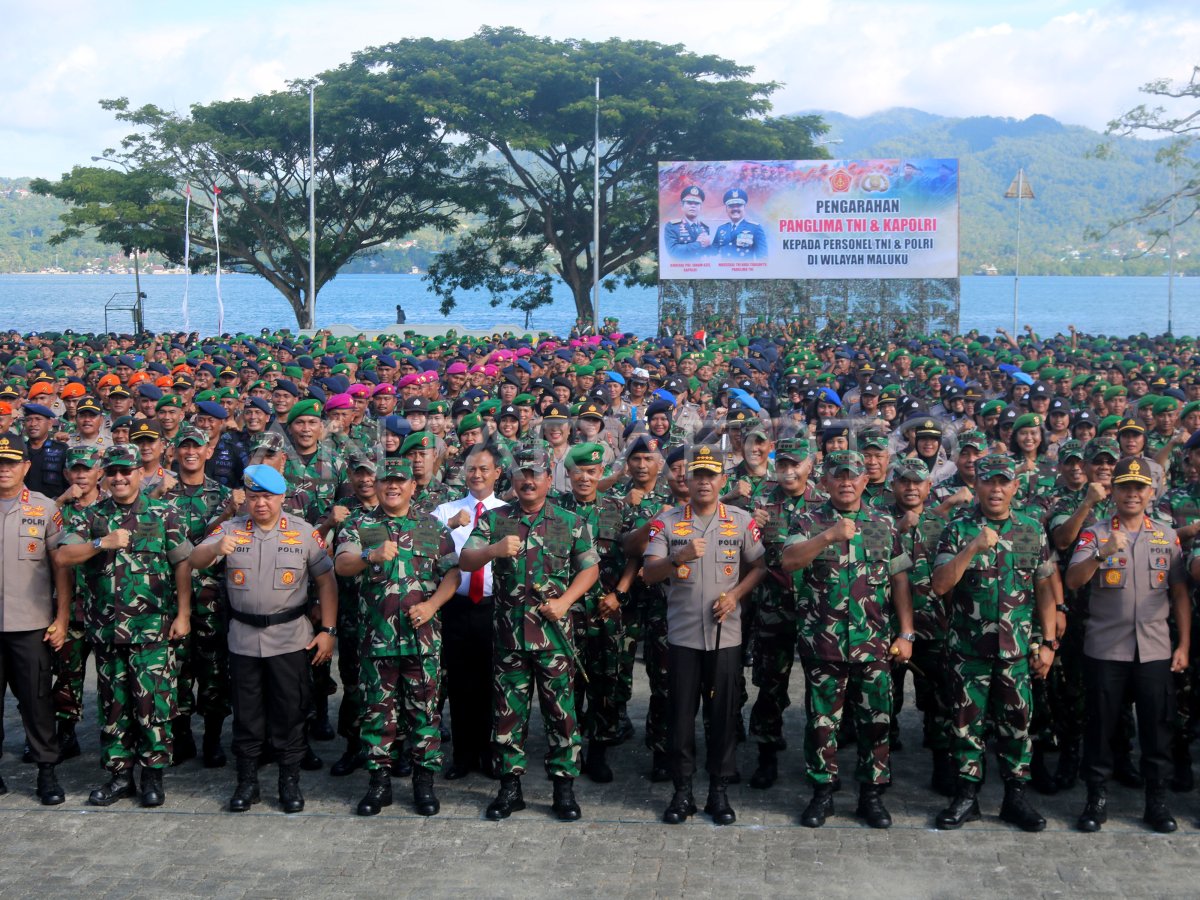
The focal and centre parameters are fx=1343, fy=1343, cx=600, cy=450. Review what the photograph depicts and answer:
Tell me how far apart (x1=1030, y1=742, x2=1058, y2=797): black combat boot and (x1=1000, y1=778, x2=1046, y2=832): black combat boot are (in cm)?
36

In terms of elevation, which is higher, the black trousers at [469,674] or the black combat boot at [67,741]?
the black trousers at [469,674]

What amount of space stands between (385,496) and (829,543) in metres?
2.03

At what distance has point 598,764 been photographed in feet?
21.9

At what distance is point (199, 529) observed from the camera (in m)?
6.77

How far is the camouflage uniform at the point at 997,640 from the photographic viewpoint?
5895 mm

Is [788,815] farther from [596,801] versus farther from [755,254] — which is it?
[755,254]

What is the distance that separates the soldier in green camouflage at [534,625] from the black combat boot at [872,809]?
51.0 inches

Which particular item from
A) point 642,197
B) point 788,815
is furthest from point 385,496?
point 642,197

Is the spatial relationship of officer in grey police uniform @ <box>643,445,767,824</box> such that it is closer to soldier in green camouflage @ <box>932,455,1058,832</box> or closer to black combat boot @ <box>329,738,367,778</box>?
soldier in green camouflage @ <box>932,455,1058,832</box>

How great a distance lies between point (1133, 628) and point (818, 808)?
5.26 ft

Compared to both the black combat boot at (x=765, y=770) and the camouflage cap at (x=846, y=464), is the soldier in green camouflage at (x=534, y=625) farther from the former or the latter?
the camouflage cap at (x=846, y=464)

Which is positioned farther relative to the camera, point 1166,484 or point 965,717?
point 1166,484

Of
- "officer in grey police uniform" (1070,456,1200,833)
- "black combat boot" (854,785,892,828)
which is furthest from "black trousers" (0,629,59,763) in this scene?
"officer in grey police uniform" (1070,456,1200,833)

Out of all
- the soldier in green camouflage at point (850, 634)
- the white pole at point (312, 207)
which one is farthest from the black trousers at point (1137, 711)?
the white pole at point (312, 207)
